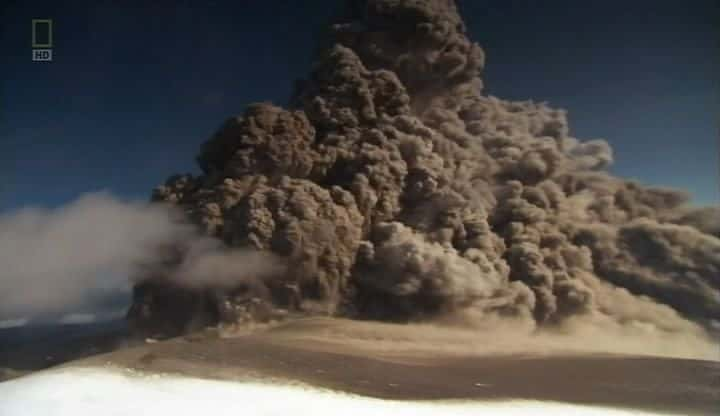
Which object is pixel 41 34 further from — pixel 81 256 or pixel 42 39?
pixel 81 256

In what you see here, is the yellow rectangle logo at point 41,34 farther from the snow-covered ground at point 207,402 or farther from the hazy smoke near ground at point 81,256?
the snow-covered ground at point 207,402

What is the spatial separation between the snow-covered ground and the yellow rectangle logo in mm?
2433

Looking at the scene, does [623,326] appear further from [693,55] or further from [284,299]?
[284,299]

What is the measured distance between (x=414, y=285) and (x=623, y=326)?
5.25 ft

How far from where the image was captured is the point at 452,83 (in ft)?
17.9

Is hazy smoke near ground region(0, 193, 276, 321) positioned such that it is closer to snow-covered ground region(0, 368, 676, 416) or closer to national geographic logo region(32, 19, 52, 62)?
snow-covered ground region(0, 368, 676, 416)

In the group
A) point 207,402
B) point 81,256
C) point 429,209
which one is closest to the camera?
point 207,402

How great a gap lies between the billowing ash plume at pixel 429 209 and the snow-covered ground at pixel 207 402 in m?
0.75

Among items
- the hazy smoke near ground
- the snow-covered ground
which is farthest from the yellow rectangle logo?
the snow-covered ground

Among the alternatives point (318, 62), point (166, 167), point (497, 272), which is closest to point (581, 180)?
point (497, 272)

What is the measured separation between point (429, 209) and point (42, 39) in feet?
10.5

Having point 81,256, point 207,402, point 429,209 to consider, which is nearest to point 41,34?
point 81,256

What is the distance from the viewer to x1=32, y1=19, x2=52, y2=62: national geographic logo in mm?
4520

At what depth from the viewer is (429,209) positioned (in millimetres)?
4848
